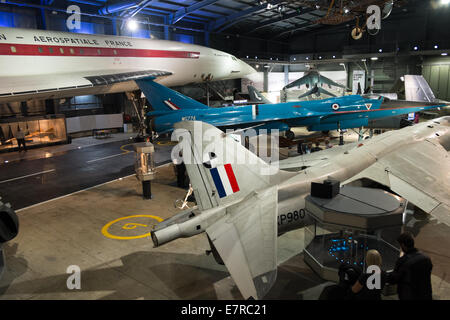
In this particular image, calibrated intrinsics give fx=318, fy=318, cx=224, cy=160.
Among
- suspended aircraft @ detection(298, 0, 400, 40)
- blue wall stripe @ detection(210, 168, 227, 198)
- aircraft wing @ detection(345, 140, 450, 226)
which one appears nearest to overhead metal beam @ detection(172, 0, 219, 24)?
suspended aircraft @ detection(298, 0, 400, 40)

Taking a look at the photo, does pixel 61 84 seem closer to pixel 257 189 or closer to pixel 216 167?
pixel 216 167

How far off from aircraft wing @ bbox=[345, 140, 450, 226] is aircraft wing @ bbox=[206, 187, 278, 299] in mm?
3686

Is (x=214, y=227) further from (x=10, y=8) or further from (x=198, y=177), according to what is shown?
(x=10, y=8)

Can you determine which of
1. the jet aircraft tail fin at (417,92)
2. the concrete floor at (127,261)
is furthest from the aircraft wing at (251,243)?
the jet aircraft tail fin at (417,92)

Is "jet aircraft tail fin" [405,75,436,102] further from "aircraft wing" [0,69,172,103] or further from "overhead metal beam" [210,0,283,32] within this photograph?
"aircraft wing" [0,69,172,103]

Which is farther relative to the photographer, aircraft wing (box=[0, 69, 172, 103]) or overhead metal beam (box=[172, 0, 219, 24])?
overhead metal beam (box=[172, 0, 219, 24])

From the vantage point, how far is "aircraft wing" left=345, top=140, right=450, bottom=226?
22.6 feet

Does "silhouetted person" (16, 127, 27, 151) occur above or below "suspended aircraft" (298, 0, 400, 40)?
below

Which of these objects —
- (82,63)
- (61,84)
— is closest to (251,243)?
(61,84)

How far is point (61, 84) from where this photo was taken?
52.6ft

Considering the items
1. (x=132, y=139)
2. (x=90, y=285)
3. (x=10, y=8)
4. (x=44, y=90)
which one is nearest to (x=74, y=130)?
(x=132, y=139)

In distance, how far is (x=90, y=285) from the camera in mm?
6672

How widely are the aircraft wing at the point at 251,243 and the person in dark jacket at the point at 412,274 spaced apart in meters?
1.88

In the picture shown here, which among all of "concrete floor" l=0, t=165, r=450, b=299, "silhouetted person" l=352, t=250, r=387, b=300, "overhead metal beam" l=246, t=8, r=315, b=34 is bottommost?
"concrete floor" l=0, t=165, r=450, b=299
